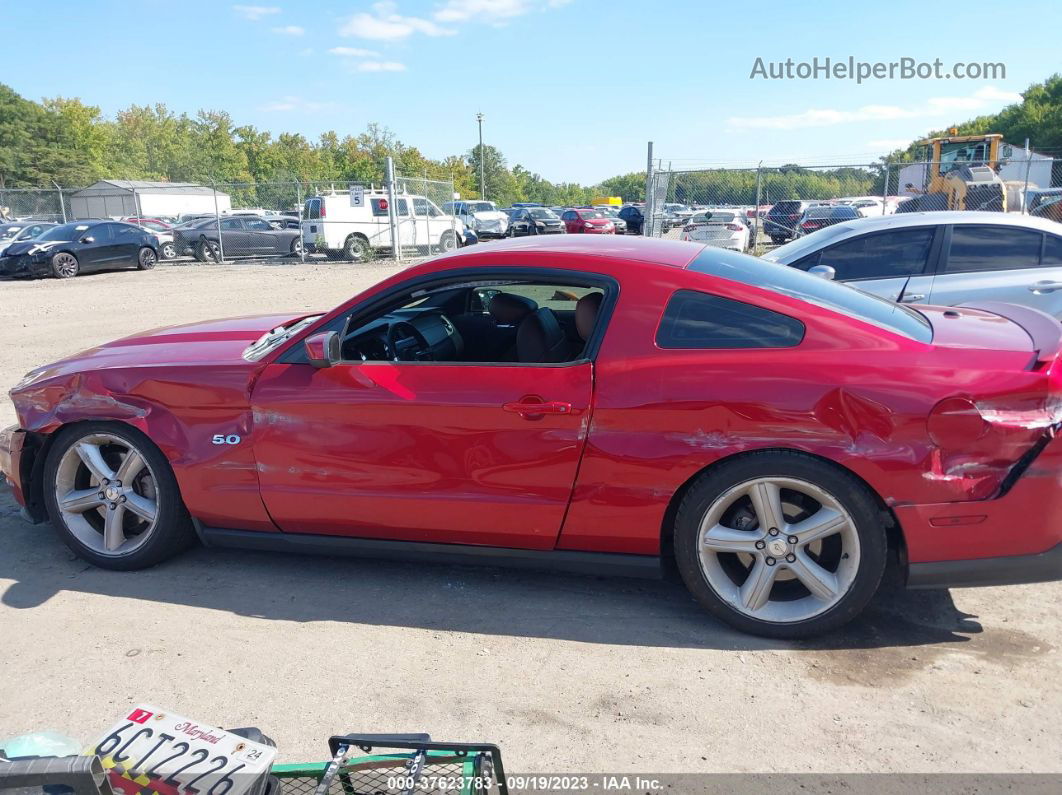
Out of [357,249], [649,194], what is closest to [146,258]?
[357,249]

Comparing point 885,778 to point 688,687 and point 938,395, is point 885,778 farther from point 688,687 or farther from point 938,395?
point 938,395

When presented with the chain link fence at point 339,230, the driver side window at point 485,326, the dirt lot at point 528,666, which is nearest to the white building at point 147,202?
the chain link fence at point 339,230

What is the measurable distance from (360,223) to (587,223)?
10.2 metres

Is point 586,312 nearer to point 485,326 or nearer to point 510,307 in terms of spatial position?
point 510,307

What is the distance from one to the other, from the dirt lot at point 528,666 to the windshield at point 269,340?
3.48 ft

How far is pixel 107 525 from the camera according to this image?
4.00 m

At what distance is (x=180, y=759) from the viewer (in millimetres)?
2094

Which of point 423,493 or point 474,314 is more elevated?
point 474,314

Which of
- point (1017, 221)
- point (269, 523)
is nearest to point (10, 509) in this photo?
point (269, 523)

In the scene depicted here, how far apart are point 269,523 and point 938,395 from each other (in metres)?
2.91

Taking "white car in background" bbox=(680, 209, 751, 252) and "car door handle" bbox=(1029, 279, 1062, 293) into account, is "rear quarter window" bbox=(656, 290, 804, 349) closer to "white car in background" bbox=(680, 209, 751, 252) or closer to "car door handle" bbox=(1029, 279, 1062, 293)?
"car door handle" bbox=(1029, 279, 1062, 293)

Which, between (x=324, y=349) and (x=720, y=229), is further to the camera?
(x=720, y=229)

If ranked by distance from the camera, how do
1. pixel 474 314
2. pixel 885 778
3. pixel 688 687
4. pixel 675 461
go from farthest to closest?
1. pixel 474 314
2. pixel 675 461
3. pixel 688 687
4. pixel 885 778

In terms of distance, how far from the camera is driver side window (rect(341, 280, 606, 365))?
3.78 m
